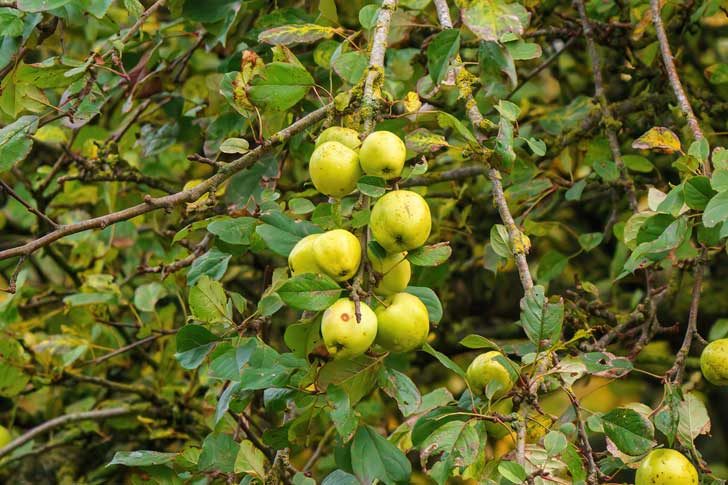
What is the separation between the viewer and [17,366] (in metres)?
1.93

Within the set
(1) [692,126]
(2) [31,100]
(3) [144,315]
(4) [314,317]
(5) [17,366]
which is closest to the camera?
(4) [314,317]

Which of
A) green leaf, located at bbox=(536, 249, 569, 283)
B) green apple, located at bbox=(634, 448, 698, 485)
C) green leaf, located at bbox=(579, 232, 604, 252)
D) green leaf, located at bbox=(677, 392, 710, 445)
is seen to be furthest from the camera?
green leaf, located at bbox=(536, 249, 569, 283)

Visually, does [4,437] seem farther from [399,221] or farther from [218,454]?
[399,221]

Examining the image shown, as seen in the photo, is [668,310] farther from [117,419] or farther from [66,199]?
[66,199]

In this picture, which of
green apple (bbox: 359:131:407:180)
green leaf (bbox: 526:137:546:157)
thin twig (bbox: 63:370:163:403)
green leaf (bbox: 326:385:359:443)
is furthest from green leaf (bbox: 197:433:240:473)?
thin twig (bbox: 63:370:163:403)

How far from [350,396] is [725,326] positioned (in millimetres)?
634

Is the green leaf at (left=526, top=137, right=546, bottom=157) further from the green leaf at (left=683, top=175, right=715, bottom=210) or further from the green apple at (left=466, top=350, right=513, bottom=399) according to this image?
the green apple at (left=466, top=350, right=513, bottom=399)

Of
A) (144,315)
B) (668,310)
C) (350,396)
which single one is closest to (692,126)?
(350,396)

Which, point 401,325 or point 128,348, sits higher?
point 401,325

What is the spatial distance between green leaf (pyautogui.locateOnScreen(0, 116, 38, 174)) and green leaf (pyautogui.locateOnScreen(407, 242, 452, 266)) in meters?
0.60

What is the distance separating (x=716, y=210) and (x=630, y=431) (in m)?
0.27

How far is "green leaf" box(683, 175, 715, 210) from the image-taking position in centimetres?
110

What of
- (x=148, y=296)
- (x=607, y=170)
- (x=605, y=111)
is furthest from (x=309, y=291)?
(x=148, y=296)

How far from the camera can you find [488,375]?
1.04 meters
